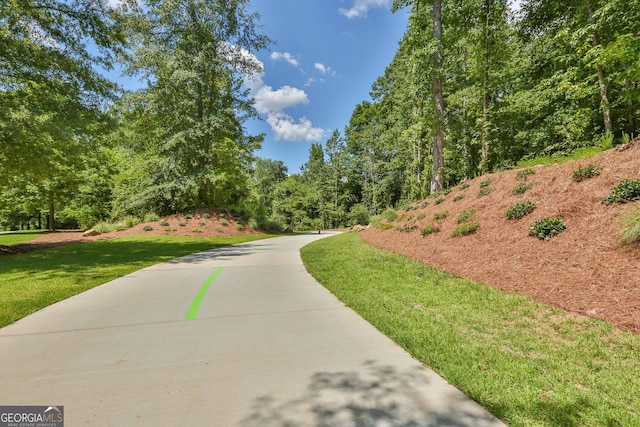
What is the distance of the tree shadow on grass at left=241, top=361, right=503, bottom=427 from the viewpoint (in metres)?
2.02

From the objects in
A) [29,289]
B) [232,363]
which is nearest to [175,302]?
[232,363]

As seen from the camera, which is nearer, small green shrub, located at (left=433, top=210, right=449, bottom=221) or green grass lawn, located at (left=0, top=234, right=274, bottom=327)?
green grass lawn, located at (left=0, top=234, right=274, bottom=327)

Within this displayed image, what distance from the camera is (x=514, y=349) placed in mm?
3107

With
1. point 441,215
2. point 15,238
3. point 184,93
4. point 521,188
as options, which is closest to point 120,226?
point 15,238

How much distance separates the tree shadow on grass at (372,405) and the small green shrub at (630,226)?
4.54 metres

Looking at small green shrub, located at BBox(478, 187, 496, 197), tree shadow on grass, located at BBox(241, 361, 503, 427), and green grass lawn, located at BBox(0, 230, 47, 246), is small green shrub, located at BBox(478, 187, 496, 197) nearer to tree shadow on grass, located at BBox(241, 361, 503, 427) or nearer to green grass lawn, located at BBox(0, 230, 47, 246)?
tree shadow on grass, located at BBox(241, 361, 503, 427)

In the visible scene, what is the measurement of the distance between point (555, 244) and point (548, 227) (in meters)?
0.48

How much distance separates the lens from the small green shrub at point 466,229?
772 cm

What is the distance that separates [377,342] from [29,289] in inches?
266

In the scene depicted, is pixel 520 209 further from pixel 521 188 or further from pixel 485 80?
pixel 485 80

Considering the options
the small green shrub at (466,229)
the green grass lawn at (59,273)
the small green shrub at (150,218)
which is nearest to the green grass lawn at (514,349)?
the small green shrub at (466,229)

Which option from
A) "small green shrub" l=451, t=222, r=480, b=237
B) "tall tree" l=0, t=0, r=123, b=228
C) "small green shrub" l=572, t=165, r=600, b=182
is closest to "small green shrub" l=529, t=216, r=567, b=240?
"small green shrub" l=451, t=222, r=480, b=237

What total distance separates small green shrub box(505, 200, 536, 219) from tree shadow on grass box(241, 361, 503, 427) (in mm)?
6137

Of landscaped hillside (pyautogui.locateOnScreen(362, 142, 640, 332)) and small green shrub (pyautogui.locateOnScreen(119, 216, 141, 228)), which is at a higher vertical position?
small green shrub (pyautogui.locateOnScreen(119, 216, 141, 228))
